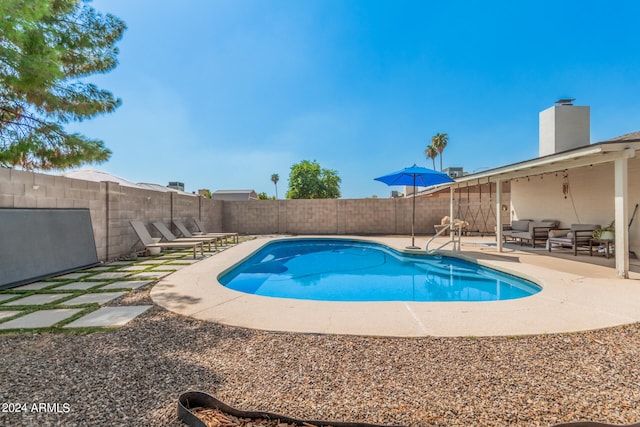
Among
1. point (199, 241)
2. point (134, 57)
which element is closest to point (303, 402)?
point (199, 241)

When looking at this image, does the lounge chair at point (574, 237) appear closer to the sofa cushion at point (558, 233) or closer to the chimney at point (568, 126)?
the sofa cushion at point (558, 233)

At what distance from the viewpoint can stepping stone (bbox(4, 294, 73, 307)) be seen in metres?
3.65

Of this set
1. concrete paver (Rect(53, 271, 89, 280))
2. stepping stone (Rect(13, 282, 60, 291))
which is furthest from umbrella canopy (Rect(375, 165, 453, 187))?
stepping stone (Rect(13, 282, 60, 291))

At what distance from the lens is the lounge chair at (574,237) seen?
7105mm

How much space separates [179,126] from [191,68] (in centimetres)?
364

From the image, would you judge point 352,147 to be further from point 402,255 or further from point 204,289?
point 204,289

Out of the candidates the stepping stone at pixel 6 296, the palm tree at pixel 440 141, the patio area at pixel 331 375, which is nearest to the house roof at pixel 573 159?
the patio area at pixel 331 375

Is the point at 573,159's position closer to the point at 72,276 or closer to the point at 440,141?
the point at 72,276

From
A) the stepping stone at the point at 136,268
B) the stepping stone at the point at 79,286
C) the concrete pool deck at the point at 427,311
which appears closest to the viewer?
the concrete pool deck at the point at 427,311

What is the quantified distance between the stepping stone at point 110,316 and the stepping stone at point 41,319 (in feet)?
0.74

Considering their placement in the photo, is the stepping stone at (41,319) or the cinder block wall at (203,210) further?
the cinder block wall at (203,210)

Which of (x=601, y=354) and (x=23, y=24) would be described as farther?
(x=23, y=24)

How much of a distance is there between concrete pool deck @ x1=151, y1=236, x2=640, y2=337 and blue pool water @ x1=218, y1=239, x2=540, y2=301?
1.01 m

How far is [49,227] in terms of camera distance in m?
5.29
